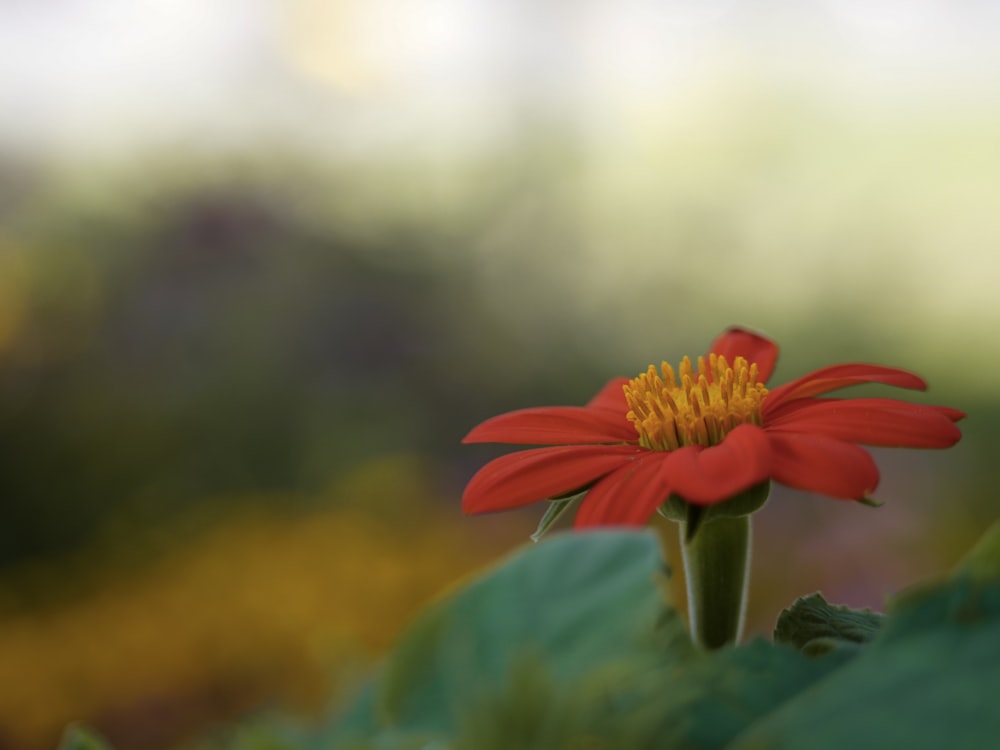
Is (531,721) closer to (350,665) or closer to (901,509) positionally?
(350,665)

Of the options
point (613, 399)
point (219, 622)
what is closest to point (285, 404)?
point (219, 622)

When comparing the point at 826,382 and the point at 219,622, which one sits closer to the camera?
the point at 826,382

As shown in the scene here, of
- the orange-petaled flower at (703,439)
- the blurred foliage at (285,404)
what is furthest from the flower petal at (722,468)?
the blurred foliage at (285,404)

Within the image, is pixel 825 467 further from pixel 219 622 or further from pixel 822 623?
pixel 219 622

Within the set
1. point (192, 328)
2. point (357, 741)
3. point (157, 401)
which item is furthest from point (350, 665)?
point (192, 328)

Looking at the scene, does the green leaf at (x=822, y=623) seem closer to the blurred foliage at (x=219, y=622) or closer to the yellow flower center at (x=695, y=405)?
the yellow flower center at (x=695, y=405)
